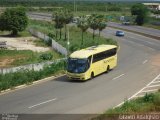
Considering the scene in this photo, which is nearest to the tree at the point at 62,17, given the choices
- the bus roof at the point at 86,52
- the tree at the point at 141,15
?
the bus roof at the point at 86,52

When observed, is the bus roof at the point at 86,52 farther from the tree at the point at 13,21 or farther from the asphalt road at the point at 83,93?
the tree at the point at 13,21

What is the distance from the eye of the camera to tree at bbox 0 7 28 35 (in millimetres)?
81887

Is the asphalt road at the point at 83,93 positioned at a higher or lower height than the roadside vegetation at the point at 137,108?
lower

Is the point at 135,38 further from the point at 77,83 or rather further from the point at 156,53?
the point at 77,83

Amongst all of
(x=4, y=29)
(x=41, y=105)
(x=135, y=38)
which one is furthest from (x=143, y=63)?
(x=4, y=29)

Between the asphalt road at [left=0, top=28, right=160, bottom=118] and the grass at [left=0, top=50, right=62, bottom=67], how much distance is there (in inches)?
Result: 347

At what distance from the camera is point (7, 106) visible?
100 feet

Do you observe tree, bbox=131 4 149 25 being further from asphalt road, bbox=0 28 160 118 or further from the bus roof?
the bus roof

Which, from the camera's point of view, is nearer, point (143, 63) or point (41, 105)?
point (41, 105)

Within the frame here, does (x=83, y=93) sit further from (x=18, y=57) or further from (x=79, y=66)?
(x=18, y=57)

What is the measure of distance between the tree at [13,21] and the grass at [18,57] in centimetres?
2404

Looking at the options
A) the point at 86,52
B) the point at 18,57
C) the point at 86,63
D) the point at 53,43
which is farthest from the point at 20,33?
the point at 86,63

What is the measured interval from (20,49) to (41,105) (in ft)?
105

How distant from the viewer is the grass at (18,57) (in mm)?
49219
